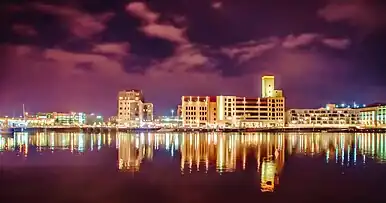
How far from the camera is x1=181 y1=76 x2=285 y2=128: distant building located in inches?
3529

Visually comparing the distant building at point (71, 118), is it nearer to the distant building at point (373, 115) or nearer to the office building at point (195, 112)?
the office building at point (195, 112)

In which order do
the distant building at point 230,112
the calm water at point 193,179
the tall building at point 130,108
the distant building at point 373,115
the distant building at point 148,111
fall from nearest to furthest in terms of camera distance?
the calm water at point 193,179
the distant building at point 230,112
the distant building at point 373,115
the tall building at point 130,108
the distant building at point 148,111

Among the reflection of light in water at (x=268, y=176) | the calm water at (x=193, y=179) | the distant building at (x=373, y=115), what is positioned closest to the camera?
the calm water at (x=193, y=179)

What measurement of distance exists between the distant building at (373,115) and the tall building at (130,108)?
48498 millimetres

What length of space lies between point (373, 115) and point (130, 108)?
54217 mm

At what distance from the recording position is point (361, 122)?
346ft

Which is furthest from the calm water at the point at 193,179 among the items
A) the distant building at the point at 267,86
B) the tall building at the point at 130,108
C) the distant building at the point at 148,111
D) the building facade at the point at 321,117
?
the distant building at the point at 148,111

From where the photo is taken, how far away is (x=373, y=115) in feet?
350

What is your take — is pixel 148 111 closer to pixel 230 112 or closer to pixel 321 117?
pixel 230 112

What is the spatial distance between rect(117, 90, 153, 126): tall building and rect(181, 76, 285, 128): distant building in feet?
62.8

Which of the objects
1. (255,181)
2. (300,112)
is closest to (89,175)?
(255,181)

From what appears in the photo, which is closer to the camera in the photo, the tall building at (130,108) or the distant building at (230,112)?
the distant building at (230,112)

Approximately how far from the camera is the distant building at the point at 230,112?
294 feet

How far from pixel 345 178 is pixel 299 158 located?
8.03 metres
